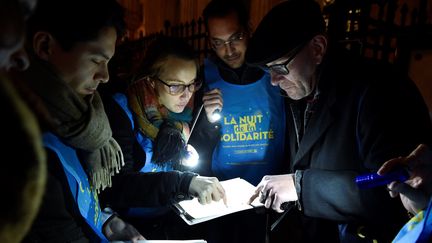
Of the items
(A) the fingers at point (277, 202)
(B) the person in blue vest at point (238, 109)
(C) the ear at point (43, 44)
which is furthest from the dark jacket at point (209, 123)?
(C) the ear at point (43, 44)

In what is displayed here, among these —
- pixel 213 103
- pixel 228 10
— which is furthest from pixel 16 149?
pixel 228 10

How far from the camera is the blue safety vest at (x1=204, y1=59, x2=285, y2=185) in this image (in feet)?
9.04

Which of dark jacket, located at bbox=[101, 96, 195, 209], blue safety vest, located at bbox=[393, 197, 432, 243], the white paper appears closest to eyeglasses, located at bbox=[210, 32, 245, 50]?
dark jacket, located at bbox=[101, 96, 195, 209]

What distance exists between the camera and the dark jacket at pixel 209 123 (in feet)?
9.28

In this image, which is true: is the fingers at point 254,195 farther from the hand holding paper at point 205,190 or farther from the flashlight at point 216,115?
the flashlight at point 216,115

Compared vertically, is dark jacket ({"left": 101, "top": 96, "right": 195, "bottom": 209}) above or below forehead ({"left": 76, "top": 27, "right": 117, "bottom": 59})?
below

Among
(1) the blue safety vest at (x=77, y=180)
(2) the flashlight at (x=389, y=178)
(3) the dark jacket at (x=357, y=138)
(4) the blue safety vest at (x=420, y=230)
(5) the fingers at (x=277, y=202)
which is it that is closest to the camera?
(4) the blue safety vest at (x=420, y=230)

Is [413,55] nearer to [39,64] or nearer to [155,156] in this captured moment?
[155,156]

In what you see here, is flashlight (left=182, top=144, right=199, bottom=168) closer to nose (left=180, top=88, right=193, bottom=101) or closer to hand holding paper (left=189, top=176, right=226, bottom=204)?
hand holding paper (left=189, top=176, right=226, bottom=204)

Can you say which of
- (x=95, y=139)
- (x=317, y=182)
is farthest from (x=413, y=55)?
(x=95, y=139)

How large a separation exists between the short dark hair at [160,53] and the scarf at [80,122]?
2.19ft

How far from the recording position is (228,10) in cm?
282

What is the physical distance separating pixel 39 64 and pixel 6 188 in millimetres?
1060

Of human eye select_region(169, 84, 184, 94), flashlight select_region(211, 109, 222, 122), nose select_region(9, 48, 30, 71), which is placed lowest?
flashlight select_region(211, 109, 222, 122)
